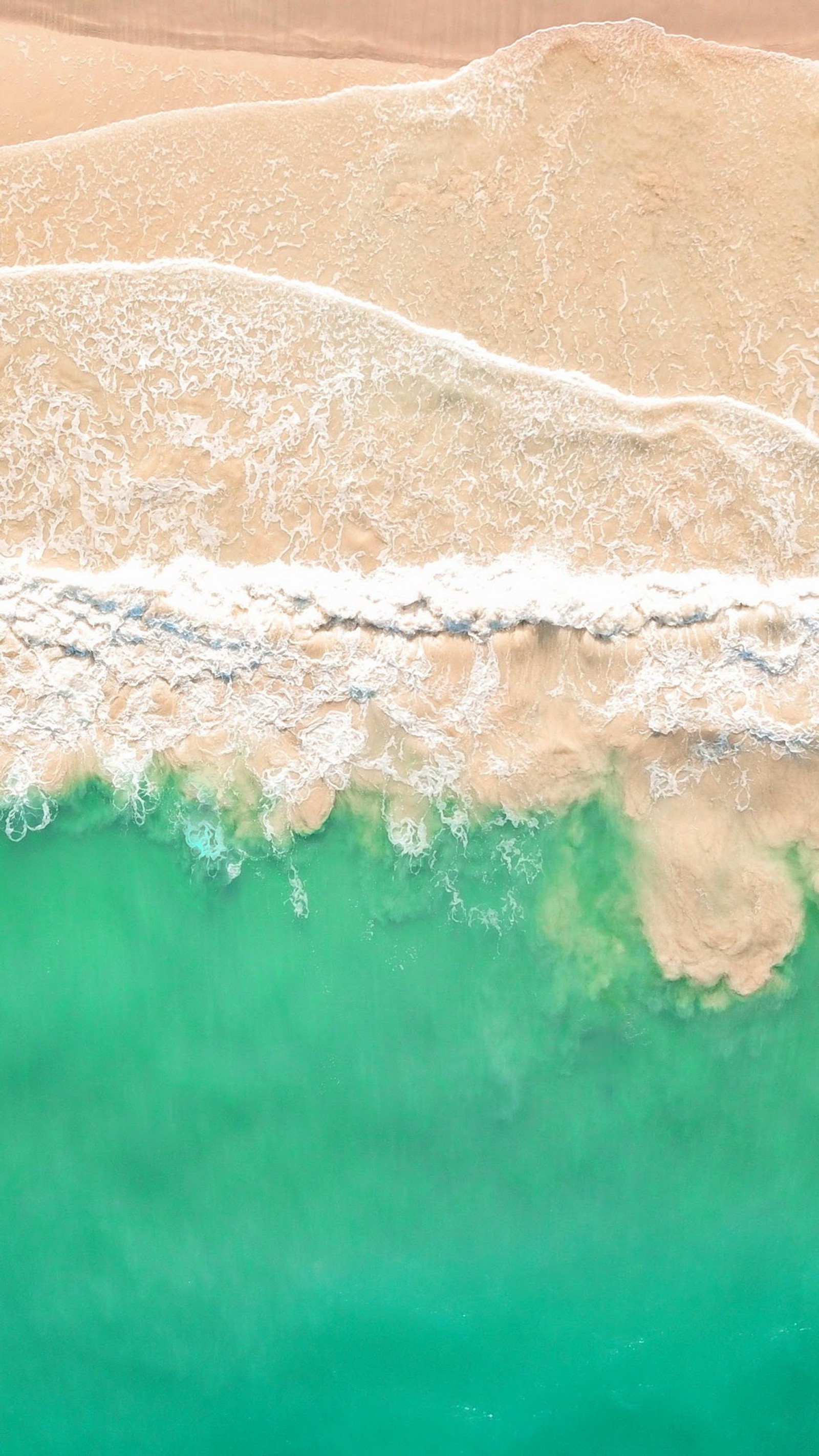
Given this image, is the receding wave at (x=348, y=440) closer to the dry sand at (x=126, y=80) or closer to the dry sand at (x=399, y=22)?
the dry sand at (x=126, y=80)

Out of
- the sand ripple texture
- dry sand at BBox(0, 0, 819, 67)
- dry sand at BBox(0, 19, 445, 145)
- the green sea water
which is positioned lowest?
the green sea water

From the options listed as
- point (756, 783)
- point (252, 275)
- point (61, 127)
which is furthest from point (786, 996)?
point (61, 127)

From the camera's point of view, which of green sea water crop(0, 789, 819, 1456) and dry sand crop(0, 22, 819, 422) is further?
green sea water crop(0, 789, 819, 1456)

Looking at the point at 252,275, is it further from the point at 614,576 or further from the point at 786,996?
the point at 786,996

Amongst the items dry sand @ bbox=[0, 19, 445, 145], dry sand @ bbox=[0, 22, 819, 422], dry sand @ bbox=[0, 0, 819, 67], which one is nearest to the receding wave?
dry sand @ bbox=[0, 22, 819, 422]

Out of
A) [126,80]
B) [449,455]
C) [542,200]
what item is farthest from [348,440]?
[126,80]

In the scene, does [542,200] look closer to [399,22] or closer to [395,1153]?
[399,22]

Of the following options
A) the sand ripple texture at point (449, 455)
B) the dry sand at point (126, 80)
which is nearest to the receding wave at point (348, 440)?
the sand ripple texture at point (449, 455)

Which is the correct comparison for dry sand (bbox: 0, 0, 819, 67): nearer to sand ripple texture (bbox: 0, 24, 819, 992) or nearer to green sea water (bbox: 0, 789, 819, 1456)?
→ sand ripple texture (bbox: 0, 24, 819, 992)

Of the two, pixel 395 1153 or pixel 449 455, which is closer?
pixel 449 455
